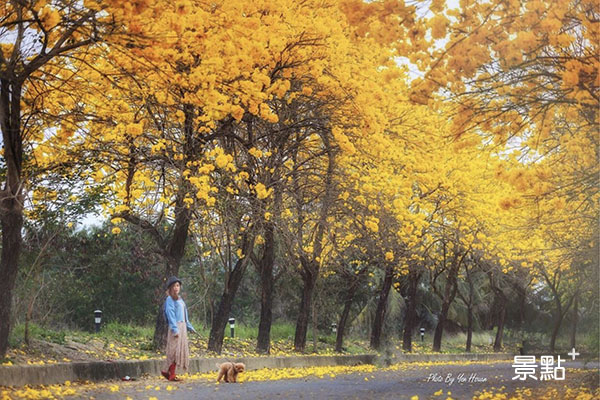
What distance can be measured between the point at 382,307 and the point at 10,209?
55.8ft

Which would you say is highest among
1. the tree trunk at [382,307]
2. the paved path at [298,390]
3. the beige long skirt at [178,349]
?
the tree trunk at [382,307]

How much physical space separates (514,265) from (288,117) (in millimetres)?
18583

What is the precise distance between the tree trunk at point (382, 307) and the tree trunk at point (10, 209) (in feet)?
50.3

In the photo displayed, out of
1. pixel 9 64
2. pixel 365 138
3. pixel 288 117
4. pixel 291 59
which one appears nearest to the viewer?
pixel 9 64

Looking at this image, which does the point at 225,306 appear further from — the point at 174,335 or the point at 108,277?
the point at 108,277

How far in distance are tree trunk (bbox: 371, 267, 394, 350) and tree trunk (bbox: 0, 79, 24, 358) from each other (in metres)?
15.3

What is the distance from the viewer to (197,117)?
1460 centimetres

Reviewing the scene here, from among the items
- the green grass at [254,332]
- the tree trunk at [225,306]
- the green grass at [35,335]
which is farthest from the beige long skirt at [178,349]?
the green grass at [254,332]

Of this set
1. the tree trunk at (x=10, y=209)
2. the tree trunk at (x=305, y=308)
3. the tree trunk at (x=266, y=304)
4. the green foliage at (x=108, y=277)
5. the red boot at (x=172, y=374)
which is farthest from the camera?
the green foliage at (x=108, y=277)

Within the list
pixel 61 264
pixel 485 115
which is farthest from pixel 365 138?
pixel 61 264

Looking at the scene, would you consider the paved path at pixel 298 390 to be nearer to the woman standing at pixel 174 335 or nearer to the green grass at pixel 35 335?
the woman standing at pixel 174 335

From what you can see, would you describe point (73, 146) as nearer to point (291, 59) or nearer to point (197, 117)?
point (197, 117)

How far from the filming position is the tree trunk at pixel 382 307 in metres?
26.0

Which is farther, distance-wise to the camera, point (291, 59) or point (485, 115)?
point (291, 59)
